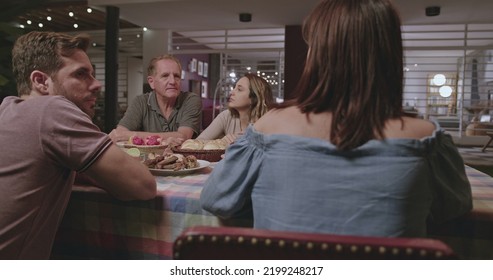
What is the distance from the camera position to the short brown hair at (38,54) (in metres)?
1.22

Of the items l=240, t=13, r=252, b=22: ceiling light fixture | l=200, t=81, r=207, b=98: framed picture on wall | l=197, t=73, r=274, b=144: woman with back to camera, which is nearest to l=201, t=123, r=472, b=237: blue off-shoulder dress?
l=197, t=73, r=274, b=144: woman with back to camera

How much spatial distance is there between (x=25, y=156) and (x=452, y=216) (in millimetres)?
1111

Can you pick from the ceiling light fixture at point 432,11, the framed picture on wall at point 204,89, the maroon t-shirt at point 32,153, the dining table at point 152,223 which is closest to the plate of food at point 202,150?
the dining table at point 152,223

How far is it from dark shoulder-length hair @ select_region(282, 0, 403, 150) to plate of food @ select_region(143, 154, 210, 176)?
67 cm

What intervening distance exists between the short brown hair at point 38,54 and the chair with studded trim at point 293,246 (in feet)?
2.98

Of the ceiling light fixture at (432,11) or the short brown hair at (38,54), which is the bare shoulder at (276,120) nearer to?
the short brown hair at (38,54)

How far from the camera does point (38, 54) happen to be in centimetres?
122

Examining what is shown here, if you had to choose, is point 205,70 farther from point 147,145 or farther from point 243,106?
point 147,145

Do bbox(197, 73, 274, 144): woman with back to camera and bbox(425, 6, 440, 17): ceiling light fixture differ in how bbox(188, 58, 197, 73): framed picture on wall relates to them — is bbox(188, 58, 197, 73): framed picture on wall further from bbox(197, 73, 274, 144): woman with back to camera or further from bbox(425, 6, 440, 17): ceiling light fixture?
bbox(197, 73, 274, 144): woman with back to camera

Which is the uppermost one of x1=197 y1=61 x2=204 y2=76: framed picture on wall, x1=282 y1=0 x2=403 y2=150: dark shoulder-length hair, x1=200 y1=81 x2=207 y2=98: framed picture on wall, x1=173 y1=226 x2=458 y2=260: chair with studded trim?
x1=197 y1=61 x2=204 y2=76: framed picture on wall

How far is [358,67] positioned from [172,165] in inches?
32.3

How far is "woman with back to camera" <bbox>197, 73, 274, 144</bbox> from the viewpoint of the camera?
270cm
